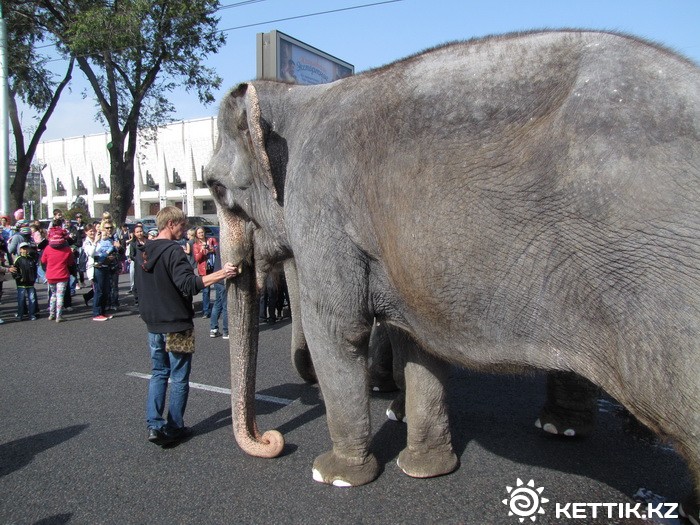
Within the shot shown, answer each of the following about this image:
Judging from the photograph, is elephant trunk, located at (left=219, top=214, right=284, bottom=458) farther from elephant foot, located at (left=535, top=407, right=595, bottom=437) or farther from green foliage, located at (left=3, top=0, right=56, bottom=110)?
green foliage, located at (left=3, top=0, right=56, bottom=110)

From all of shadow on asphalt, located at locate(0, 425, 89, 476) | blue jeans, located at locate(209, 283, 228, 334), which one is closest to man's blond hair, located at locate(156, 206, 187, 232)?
shadow on asphalt, located at locate(0, 425, 89, 476)

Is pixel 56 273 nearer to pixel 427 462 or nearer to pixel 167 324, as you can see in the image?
pixel 167 324

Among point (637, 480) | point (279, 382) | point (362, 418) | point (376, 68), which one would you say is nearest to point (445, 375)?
point (362, 418)

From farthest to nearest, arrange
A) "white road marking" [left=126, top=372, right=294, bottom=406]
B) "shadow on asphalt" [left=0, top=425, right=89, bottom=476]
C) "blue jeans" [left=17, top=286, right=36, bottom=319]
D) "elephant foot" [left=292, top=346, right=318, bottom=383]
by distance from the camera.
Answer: "blue jeans" [left=17, top=286, right=36, bottom=319] < "white road marking" [left=126, top=372, right=294, bottom=406] < "elephant foot" [left=292, top=346, right=318, bottom=383] < "shadow on asphalt" [left=0, top=425, right=89, bottom=476]

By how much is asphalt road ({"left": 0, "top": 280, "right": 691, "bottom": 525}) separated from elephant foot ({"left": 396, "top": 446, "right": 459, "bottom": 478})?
0.18 feet

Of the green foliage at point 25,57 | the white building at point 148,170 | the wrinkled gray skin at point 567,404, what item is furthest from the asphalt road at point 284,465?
the white building at point 148,170

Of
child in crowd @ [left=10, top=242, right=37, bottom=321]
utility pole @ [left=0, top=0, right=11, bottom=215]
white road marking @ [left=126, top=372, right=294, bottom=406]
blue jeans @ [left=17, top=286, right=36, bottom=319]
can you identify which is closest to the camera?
white road marking @ [left=126, top=372, right=294, bottom=406]

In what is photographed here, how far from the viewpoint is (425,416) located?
3.71 m

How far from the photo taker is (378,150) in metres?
2.84

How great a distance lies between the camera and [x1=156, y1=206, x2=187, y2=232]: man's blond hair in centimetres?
455

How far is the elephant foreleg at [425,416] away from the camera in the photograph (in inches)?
146

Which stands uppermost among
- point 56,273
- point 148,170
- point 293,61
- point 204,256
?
point 293,61

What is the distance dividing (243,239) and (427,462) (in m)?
1.90

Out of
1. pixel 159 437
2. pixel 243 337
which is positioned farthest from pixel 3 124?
pixel 243 337
